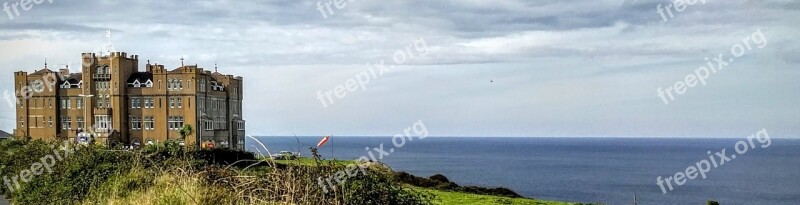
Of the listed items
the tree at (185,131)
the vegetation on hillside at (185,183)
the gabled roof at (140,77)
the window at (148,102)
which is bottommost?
the vegetation on hillside at (185,183)

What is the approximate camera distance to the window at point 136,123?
58.2 m

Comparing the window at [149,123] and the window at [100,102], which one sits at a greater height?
the window at [100,102]

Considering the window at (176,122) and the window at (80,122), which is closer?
the window at (176,122)

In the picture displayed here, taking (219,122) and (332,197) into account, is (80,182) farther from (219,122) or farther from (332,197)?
(219,122)

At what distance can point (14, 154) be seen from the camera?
70.9 feet

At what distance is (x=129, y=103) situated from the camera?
58.7 metres

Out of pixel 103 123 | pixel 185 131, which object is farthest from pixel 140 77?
pixel 185 131

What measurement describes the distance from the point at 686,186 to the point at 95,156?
64.3 metres

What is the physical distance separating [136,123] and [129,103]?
1.62 meters

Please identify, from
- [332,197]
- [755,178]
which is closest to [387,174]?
[332,197]

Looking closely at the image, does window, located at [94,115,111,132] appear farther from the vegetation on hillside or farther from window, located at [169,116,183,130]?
the vegetation on hillside

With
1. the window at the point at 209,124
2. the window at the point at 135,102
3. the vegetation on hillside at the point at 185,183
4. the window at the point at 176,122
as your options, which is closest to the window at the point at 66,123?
the window at the point at 135,102

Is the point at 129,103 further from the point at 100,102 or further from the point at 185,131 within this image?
the point at 185,131

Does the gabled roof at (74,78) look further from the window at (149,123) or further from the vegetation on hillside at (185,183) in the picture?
the vegetation on hillside at (185,183)
